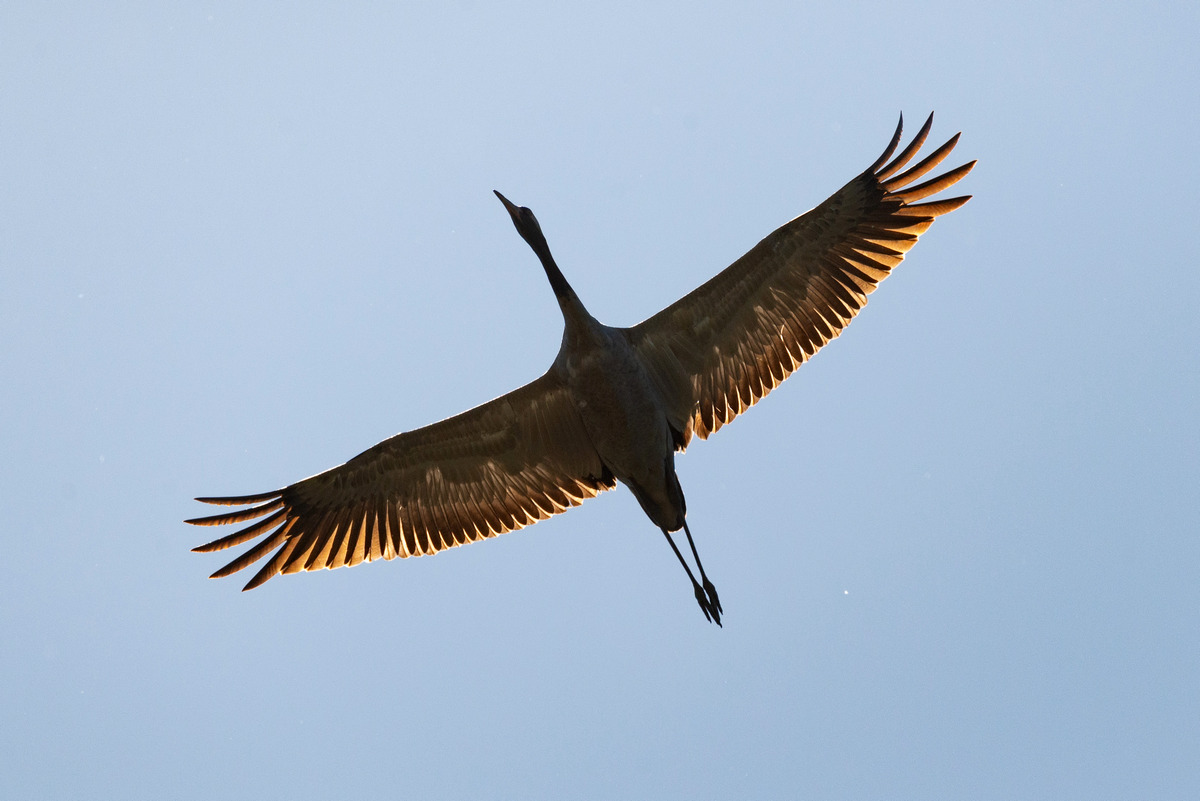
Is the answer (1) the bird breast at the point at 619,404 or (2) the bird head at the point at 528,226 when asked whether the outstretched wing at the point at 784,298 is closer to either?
(1) the bird breast at the point at 619,404

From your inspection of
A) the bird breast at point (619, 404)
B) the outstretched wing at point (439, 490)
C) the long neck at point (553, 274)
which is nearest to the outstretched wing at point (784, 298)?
the bird breast at point (619, 404)

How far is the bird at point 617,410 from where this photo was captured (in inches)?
426

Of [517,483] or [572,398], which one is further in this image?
[517,483]

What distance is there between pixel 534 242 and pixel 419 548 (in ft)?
11.3

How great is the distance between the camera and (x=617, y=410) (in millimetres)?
10625

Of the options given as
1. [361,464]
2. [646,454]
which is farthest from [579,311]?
[361,464]

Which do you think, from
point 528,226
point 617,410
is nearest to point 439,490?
point 617,410

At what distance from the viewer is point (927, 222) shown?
A: 11.1 m

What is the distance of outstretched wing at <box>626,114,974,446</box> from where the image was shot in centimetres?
1098

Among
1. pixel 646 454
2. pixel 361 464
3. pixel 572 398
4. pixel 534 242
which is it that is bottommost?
pixel 646 454

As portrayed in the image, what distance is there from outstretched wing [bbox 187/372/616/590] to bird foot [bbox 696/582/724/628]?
1.51m

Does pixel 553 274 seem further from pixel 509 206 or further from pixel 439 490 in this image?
pixel 439 490

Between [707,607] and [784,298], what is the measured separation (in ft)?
11.0

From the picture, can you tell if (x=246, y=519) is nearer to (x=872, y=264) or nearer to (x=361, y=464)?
(x=361, y=464)
